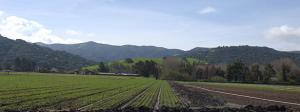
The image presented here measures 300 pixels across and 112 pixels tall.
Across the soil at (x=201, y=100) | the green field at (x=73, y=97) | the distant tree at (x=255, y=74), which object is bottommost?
the soil at (x=201, y=100)

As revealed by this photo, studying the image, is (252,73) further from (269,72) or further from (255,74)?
(269,72)

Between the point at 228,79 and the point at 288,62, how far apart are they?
89.7 feet

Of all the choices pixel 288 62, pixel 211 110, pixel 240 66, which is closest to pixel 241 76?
pixel 240 66

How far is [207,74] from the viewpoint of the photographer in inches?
7825

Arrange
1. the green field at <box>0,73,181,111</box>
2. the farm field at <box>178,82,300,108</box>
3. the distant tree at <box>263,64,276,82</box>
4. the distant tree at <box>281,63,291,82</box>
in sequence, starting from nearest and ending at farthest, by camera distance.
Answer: the green field at <box>0,73,181,111</box> → the farm field at <box>178,82,300,108</box> → the distant tree at <box>281,63,291,82</box> → the distant tree at <box>263,64,276,82</box>

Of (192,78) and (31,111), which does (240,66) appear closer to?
(192,78)

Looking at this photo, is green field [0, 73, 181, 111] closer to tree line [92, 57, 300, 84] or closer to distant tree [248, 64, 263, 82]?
tree line [92, 57, 300, 84]

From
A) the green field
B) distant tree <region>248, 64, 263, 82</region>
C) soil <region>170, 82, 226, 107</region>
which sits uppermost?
distant tree <region>248, 64, 263, 82</region>

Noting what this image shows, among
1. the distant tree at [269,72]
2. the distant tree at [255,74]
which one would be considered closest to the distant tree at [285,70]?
the distant tree at [269,72]

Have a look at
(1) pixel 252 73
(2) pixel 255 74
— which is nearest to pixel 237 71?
(1) pixel 252 73

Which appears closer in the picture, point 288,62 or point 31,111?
point 31,111

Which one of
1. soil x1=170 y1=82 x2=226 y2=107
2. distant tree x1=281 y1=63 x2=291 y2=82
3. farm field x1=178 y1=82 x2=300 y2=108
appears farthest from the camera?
distant tree x1=281 y1=63 x2=291 y2=82

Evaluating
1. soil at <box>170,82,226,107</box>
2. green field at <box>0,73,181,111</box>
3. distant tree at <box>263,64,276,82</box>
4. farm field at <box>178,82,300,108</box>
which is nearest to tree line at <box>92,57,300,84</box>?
distant tree at <box>263,64,276,82</box>

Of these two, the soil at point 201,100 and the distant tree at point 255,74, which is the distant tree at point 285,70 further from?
the soil at point 201,100
